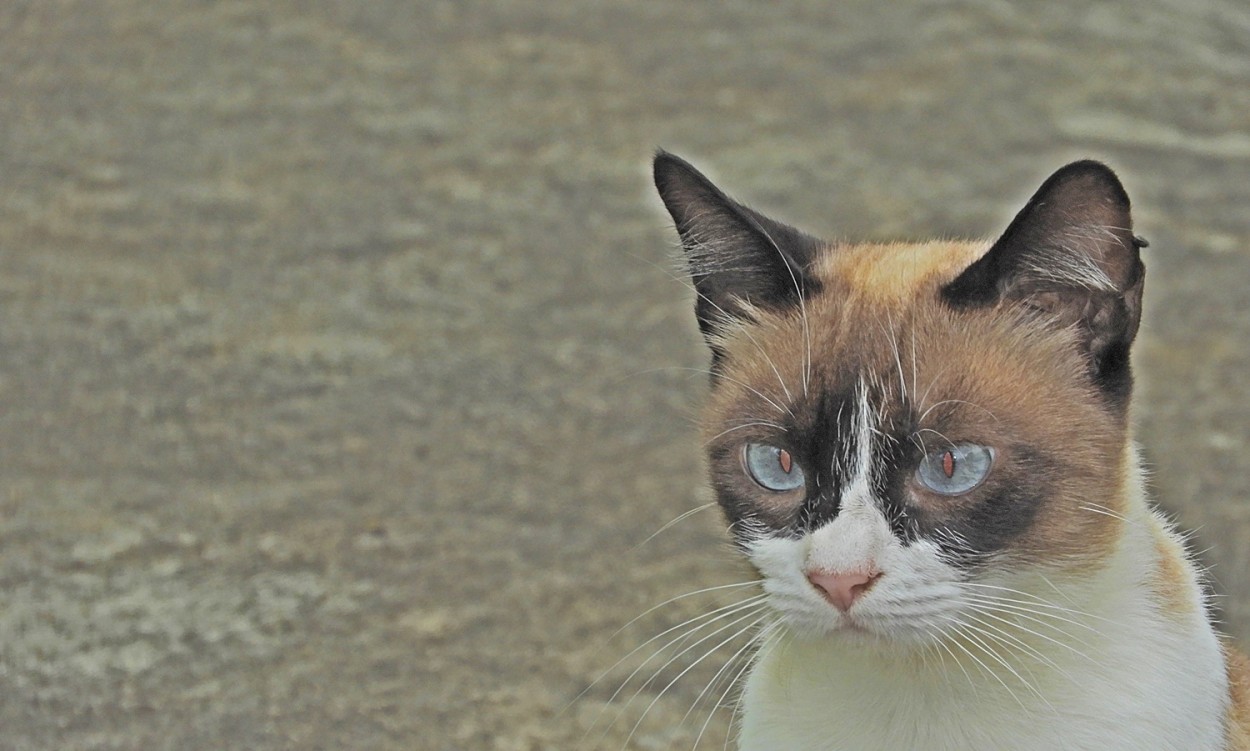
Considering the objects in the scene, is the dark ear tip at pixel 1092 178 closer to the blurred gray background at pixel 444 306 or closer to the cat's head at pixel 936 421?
the cat's head at pixel 936 421

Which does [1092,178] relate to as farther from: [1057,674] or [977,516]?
[1057,674]

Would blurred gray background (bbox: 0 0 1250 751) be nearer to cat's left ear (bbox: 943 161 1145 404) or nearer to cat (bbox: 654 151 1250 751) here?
cat (bbox: 654 151 1250 751)

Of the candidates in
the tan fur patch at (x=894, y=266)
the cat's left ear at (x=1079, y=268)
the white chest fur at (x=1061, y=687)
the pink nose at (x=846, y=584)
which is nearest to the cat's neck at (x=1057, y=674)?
the white chest fur at (x=1061, y=687)

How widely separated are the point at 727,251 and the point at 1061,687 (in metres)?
0.90

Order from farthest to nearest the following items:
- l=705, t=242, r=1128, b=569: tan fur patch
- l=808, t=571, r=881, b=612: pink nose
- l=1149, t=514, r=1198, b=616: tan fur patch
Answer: l=1149, t=514, r=1198, b=616: tan fur patch, l=705, t=242, r=1128, b=569: tan fur patch, l=808, t=571, r=881, b=612: pink nose

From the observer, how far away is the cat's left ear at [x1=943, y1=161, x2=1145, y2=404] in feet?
7.30

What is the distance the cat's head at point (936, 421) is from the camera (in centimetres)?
218

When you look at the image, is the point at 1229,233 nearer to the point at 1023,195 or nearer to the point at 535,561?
the point at 1023,195

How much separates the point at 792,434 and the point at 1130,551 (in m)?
0.56

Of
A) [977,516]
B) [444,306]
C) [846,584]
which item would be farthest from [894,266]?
[444,306]

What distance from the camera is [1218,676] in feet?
7.74

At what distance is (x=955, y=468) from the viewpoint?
221cm

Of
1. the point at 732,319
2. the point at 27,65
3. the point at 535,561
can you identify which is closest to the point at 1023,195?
the point at 535,561

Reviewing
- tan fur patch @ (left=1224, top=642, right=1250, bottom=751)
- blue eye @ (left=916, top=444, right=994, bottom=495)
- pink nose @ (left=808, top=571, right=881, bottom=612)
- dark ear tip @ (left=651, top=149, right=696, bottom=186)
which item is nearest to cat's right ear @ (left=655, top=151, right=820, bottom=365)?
dark ear tip @ (left=651, top=149, right=696, bottom=186)
